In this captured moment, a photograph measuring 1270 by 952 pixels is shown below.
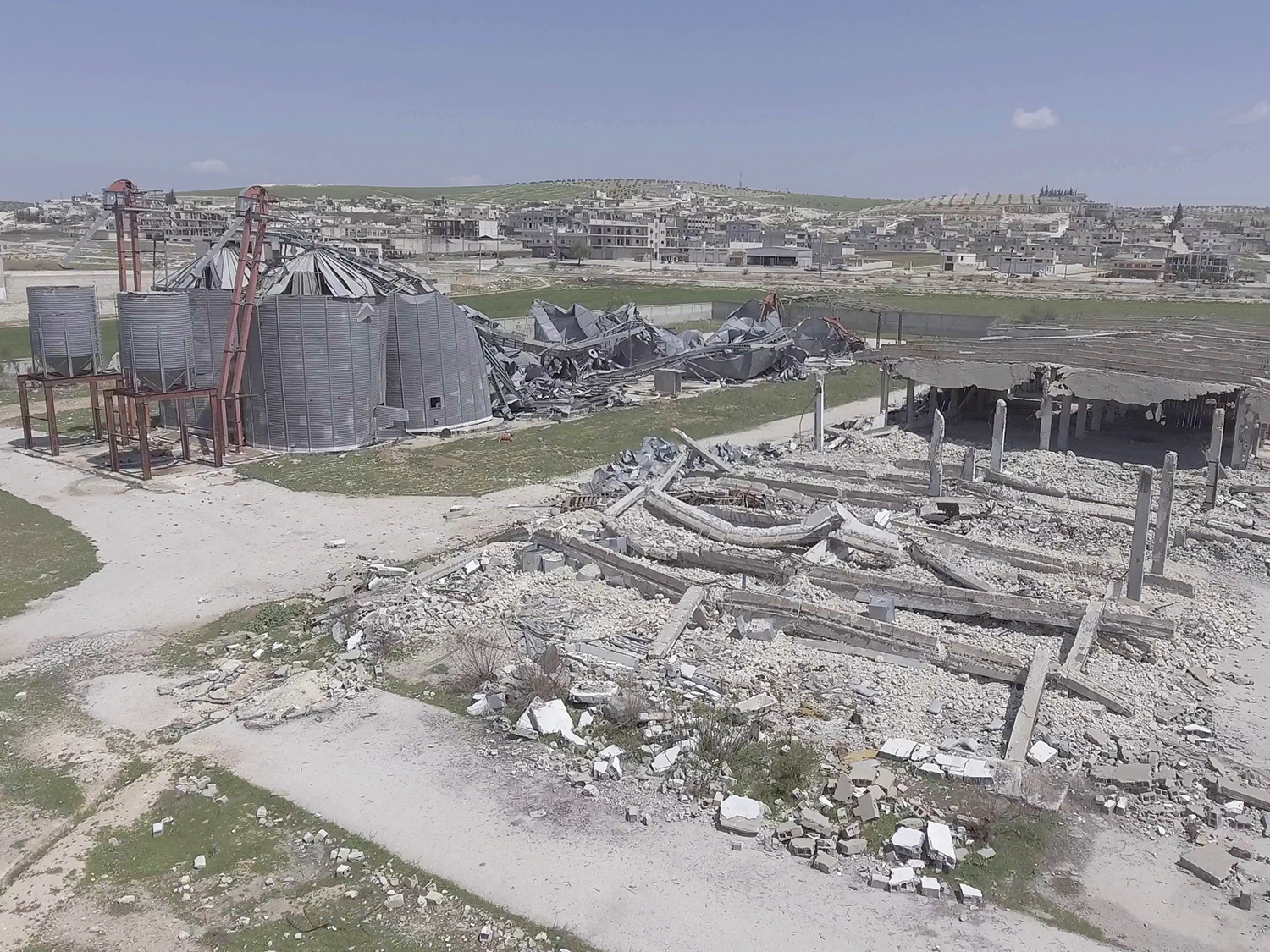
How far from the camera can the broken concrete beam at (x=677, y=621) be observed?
13.9m

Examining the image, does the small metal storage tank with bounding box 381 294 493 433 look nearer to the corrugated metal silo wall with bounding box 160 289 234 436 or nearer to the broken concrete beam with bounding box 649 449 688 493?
the corrugated metal silo wall with bounding box 160 289 234 436

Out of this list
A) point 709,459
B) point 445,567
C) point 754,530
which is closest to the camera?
point 445,567

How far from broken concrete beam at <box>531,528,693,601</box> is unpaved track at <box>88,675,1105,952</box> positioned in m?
4.63

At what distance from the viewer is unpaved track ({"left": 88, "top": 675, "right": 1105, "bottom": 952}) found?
875 centimetres

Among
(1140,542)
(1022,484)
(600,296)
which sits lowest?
(1022,484)

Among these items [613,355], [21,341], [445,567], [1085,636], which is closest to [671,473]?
[445,567]

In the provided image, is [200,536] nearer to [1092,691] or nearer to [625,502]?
[625,502]

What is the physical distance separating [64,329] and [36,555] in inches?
416

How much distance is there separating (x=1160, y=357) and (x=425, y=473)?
2010cm

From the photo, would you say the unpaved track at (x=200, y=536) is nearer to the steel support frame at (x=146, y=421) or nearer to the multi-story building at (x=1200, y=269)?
the steel support frame at (x=146, y=421)

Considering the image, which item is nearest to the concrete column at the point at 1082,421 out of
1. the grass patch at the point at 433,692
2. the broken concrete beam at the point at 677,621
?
the broken concrete beam at the point at 677,621

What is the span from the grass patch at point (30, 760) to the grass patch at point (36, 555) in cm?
337

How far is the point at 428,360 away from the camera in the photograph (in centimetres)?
3022

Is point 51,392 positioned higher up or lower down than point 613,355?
higher up
